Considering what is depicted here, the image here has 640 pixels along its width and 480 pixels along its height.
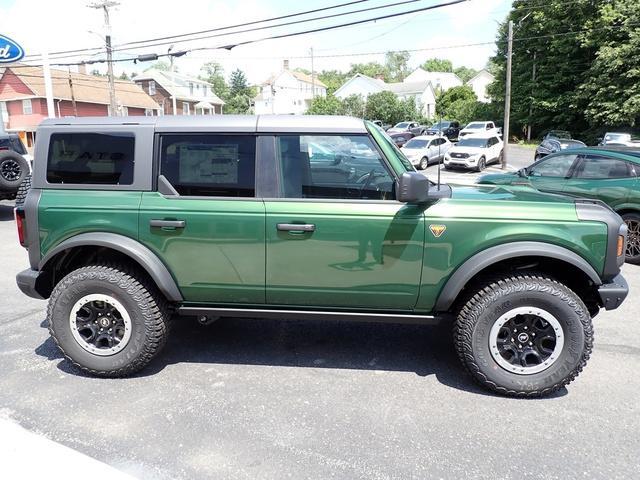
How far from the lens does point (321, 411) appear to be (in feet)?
10.8

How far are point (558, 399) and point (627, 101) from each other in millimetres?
34428

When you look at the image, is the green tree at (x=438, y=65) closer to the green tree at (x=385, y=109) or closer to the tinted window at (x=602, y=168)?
the green tree at (x=385, y=109)

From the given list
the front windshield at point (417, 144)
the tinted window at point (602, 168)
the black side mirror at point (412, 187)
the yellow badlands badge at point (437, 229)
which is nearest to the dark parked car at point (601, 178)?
the tinted window at point (602, 168)

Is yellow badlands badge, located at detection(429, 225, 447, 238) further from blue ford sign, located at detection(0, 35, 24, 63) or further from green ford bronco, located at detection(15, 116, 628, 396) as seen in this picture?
blue ford sign, located at detection(0, 35, 24, 63)

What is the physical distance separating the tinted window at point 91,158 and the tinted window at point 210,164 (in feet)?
0.93

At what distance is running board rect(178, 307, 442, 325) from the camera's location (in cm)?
354

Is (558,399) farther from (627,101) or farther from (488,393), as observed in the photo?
(627,101)

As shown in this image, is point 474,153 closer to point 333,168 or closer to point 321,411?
point 333,168

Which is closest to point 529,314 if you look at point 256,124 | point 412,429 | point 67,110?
point 412,429

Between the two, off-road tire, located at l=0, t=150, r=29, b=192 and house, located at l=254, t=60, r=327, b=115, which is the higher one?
house, located at l=254, t=60, r=327, b=115

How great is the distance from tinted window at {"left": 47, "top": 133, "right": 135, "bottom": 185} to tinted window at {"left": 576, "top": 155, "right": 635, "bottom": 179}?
7.10 meters

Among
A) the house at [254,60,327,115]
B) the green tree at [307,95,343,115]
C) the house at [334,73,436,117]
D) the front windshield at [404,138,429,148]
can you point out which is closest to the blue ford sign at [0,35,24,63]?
the front windshield at [404,138,429,148]

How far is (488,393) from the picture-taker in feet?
11.6

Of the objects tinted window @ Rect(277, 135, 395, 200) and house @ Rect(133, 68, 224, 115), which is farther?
house @ Rect(133, 68, 224, 115)
